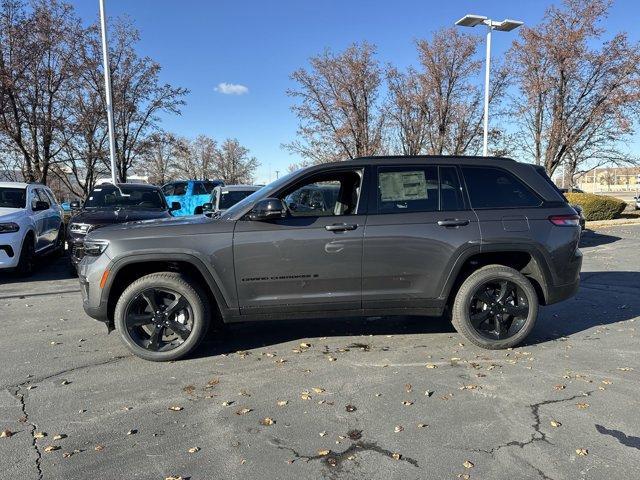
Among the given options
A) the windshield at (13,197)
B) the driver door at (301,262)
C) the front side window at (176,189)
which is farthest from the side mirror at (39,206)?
the front side window at (176,189)

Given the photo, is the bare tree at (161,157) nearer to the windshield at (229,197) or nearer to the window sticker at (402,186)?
the windshield at (229,197)

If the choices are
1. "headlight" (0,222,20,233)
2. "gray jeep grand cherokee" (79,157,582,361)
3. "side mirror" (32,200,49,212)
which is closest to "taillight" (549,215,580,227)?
"gray jeep grand cherokee" (79,157,582,361)

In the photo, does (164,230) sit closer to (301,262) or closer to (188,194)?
(301,262)

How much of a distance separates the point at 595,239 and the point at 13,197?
15149 millimetres

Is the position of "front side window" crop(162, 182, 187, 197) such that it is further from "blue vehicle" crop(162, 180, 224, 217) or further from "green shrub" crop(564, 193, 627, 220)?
"green shrub" crop(564, 193, 627, 220)

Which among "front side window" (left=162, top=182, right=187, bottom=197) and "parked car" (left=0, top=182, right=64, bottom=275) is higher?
"front side window" (left=162, top=182, right=187, bottom=197)

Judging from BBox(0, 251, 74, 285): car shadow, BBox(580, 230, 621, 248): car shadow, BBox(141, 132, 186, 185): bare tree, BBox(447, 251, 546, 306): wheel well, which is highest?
BBox(141, 132, 186, 185): bare tree

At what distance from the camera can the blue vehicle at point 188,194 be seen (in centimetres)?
1839

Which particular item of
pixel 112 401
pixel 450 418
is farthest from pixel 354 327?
pixel 112 401

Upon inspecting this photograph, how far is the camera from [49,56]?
16562 millimetres

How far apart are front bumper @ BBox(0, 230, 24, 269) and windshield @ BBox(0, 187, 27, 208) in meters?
1.14

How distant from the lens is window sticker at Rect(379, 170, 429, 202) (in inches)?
193

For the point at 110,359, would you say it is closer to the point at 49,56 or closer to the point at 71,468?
the point at 71,468

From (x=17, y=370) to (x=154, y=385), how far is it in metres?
1.40
